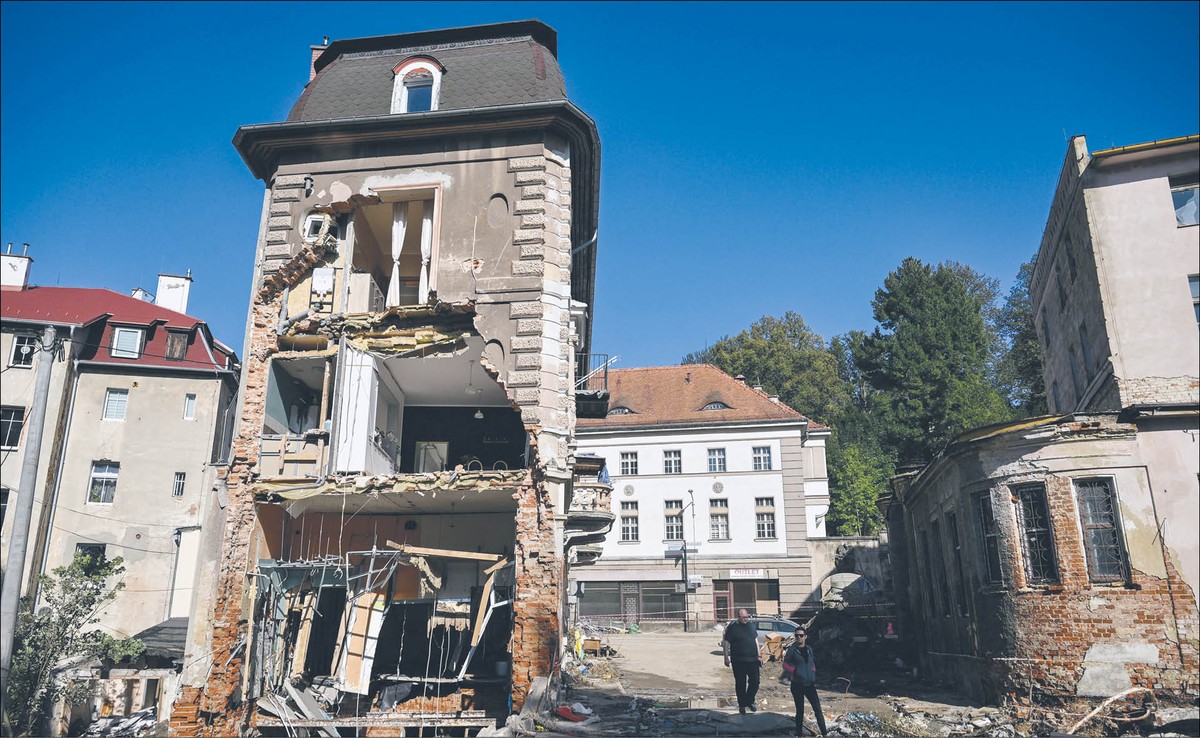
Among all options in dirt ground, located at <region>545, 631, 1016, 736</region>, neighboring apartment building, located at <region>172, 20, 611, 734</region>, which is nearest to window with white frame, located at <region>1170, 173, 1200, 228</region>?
dirt ground, located at <region>545, 631, 1016, 736</region>

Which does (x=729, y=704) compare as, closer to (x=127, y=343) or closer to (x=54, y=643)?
(x=54, y=643)

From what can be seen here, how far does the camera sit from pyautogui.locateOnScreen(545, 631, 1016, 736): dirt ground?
1368cm

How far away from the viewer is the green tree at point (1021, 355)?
4584 cm

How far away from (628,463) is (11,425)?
110ft

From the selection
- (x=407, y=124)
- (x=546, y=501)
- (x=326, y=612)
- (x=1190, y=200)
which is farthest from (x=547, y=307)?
(x=1190, y=200)

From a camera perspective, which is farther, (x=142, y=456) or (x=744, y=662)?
(x=142, y=456)

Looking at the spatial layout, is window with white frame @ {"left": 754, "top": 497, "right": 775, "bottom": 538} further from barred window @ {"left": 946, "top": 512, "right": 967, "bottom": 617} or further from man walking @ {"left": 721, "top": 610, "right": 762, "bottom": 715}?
man walking @ {"left": 721, "top": 610, "right": 762, "bottom": 715}

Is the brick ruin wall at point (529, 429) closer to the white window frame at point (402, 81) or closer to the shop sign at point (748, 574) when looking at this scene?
the white window frame at point (402, 81)

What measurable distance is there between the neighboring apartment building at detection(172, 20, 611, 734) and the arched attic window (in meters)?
0.04

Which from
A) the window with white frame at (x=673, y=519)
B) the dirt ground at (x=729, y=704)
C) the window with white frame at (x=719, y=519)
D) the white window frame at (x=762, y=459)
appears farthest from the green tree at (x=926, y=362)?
the dirt ground at (x=729, y=704)

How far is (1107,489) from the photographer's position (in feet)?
48.5

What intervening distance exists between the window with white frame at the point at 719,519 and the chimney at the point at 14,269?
34.2 meters

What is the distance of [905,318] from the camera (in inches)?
1917

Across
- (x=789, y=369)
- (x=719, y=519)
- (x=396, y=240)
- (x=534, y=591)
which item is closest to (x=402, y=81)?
(x=396, y=240)
